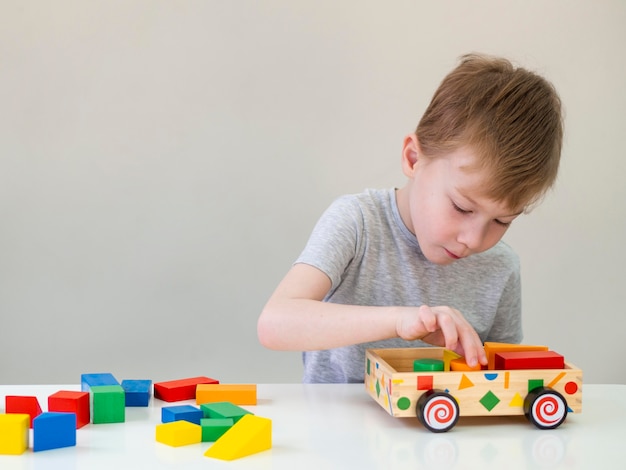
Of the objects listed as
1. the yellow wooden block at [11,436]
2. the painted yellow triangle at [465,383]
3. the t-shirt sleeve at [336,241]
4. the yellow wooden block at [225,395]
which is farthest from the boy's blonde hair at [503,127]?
the yellow wooden block at [11,436]

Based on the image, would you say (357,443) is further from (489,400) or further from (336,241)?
(336,241)

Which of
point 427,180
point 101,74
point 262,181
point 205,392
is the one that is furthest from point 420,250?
point 101,74

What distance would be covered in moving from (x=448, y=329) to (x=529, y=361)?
103 millimetres

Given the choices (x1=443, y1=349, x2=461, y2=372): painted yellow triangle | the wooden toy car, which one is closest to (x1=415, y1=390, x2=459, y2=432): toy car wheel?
the wooden toy car

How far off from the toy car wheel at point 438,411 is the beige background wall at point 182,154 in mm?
1321

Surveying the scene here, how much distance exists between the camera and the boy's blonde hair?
3.35 ft

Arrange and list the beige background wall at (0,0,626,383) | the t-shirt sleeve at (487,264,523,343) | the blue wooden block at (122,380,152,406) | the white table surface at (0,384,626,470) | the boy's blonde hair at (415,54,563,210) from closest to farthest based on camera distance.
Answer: the white table surface at (0,384,626,470)
the blue wooden block at (122,380,152,406)
the boy's blonde hair at (415,54,563,210)
the t-shirt sleeve at (487,264,523,343)
the beige background wall at (0,0,626,383)

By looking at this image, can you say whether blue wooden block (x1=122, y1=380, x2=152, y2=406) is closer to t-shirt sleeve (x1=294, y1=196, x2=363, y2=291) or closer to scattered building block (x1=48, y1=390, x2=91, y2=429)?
scattered building block (x1=48, y1=390, x2=91, y2=429)

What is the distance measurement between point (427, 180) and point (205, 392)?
438 millimetres

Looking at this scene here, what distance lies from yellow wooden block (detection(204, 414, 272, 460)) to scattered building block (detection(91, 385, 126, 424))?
6.0 inches

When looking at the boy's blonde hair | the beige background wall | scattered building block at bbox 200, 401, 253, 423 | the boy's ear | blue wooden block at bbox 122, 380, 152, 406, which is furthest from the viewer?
the beige background wall

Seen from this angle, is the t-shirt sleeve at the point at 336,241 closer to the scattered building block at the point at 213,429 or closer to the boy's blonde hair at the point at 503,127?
the boy's blonde hair at the point at 503,127

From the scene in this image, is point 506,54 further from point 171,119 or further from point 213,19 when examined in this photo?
point 171,119

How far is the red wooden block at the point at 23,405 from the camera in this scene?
83 cm
